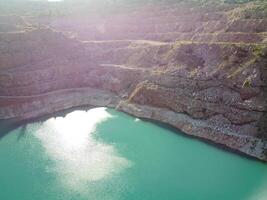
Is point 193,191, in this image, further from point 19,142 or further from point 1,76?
point 1,76

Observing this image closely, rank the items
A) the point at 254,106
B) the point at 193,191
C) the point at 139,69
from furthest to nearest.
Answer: the point at 139,69 → the point at 254,106 → the point at 193,191

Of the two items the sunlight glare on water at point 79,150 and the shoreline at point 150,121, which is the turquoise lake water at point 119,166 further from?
the shoreline at point 150,121

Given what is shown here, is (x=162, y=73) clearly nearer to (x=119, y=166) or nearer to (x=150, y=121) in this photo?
(x=150, y=121)

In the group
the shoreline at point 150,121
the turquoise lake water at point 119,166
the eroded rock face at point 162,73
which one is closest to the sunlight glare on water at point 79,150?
the turquoise lake water at point 119,166

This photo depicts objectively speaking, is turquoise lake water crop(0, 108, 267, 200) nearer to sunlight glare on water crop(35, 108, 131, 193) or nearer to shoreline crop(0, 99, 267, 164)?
sunlight glare on water crop(35, 108, 131, 193)

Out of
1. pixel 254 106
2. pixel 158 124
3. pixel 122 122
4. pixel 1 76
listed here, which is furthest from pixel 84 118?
pixel 254 106

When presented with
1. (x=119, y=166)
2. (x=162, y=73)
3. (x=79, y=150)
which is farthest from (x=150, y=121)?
(x=119, y=166)

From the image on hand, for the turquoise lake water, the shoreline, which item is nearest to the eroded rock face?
the shoreline
